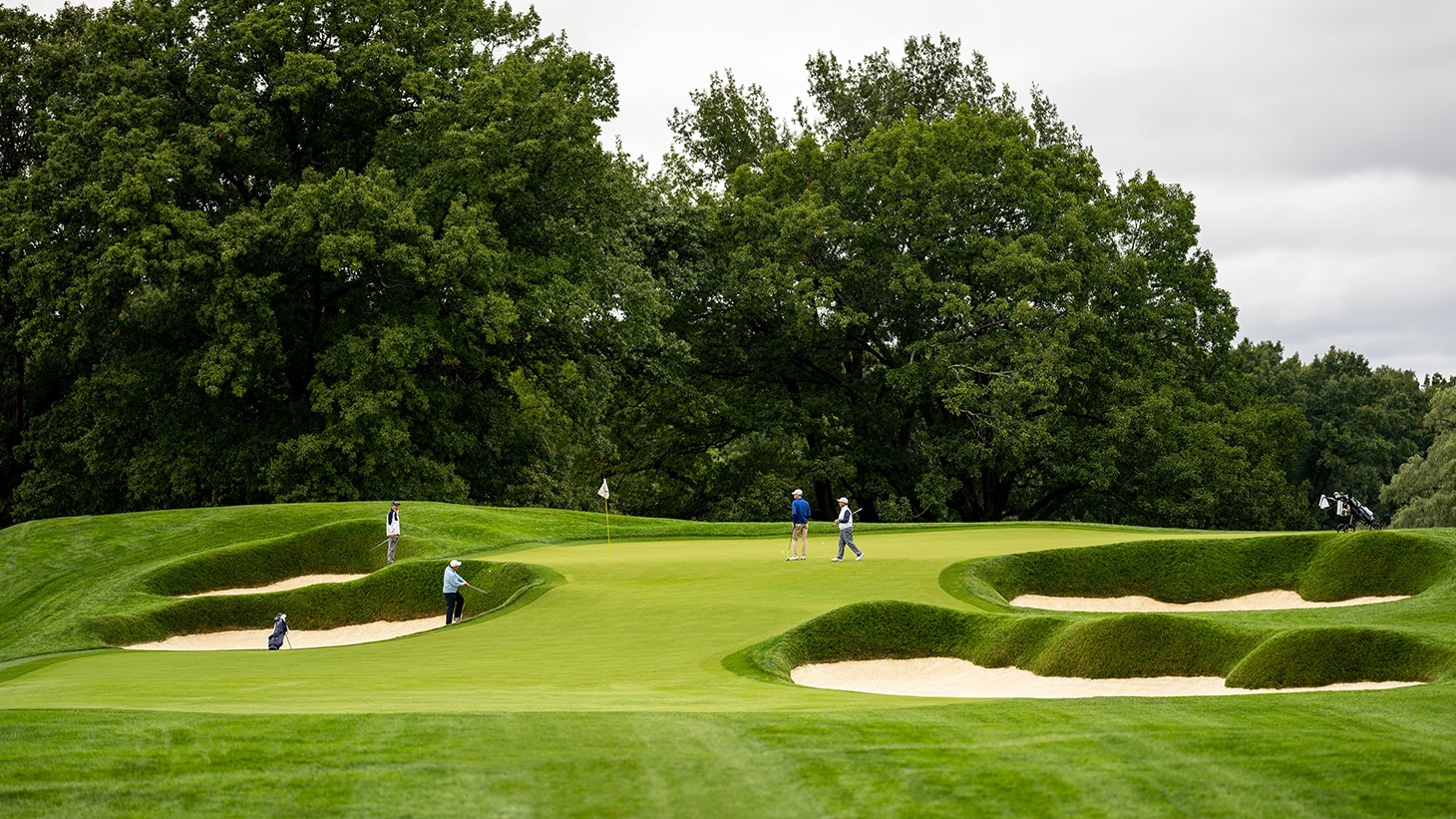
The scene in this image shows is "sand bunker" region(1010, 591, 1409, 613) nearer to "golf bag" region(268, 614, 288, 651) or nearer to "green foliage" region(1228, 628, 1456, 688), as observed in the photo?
"green foliage" region(1228, 628, 1456, 688)

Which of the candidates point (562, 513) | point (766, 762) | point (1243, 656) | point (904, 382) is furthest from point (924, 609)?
point (904, 382)

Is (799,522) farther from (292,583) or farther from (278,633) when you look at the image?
(292,583)

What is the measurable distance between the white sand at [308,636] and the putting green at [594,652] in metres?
1.18

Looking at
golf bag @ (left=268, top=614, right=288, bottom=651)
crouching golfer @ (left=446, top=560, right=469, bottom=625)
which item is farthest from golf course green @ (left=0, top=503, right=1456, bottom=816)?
golf bag @ (left=268, top=614, right=288, bottom=651)

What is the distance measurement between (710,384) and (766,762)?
43.7 meters

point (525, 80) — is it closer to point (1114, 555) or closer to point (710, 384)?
point (710, 384)

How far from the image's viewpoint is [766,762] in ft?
29.7

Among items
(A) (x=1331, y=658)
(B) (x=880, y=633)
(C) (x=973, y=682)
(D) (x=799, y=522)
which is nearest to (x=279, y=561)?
(D) (x=799, y=522)

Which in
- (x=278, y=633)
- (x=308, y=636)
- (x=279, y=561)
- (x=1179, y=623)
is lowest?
(x=308, y=636)

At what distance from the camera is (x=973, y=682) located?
58.2 ft

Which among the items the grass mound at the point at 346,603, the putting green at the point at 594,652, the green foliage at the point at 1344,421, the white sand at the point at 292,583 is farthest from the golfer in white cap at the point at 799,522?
the green foliage at the point at 1344,421

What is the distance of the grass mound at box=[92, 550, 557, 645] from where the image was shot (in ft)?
83.1

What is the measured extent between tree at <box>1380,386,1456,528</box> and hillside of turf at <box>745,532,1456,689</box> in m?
38.9

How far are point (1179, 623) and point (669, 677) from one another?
698 cm
